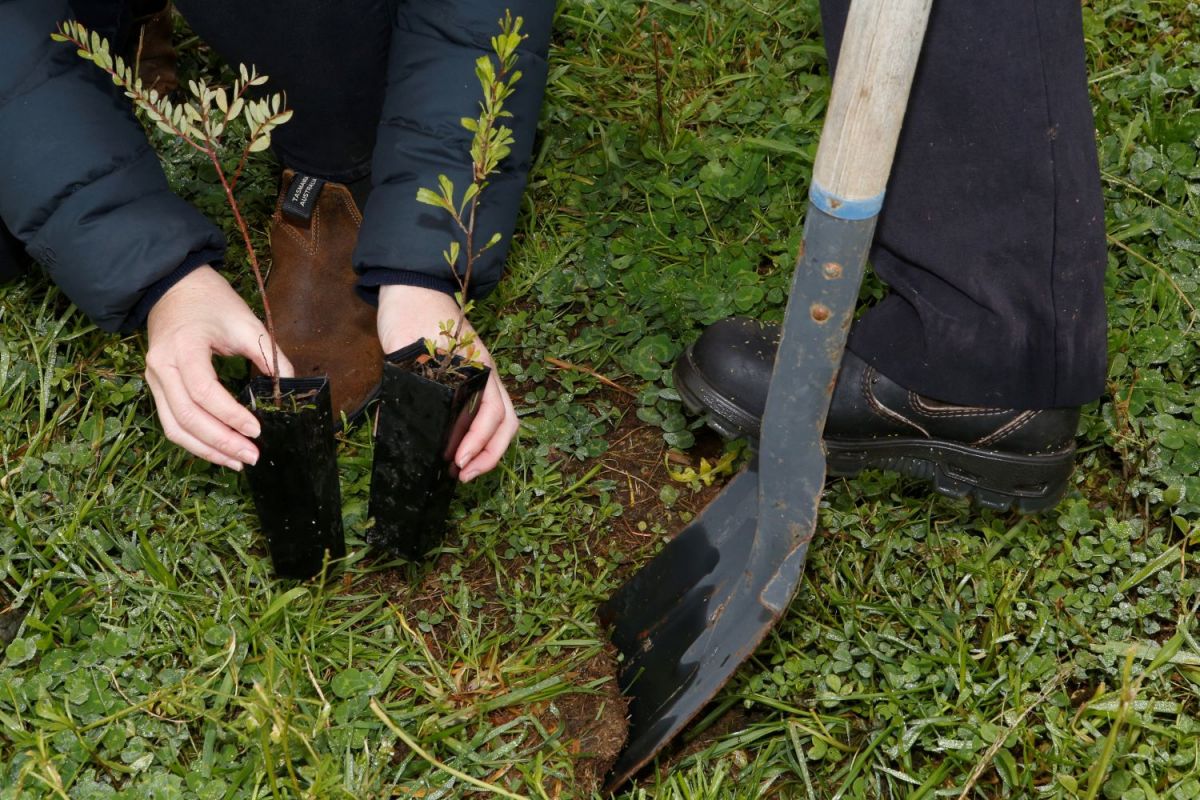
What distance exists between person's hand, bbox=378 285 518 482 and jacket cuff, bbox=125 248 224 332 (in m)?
0.31

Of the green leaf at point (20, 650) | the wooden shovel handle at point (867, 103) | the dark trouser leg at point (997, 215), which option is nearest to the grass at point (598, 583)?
the green leaf at point (20, 650)

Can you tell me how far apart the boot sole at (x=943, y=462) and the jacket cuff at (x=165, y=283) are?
899 millimetres

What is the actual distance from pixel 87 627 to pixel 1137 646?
5.97 feet

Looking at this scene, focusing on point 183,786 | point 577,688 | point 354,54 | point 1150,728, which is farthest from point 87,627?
point 1150,728

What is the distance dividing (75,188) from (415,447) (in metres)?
0.75

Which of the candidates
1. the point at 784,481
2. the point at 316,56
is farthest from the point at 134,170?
the point at 784,481

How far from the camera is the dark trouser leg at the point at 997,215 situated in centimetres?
162

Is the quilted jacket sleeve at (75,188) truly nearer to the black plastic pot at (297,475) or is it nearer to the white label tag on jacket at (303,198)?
the black plastic pot at (297,475)

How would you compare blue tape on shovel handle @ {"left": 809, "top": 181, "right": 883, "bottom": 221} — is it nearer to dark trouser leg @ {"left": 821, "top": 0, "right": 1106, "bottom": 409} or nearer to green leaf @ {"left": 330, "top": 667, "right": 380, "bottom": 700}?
dark trouser leg @ {"left": 821, "top": 0, "right": 1106, "bottom": 409}

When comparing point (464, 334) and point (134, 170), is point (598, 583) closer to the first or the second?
point (464, 334)

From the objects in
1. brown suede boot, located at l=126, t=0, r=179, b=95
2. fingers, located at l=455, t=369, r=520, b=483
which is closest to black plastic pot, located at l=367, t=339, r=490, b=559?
fingers, located at l=455, t=369, r=520, b=483

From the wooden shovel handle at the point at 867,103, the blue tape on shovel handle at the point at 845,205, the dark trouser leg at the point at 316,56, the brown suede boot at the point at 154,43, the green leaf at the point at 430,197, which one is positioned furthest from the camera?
the brown suede boot at the point at 154,43

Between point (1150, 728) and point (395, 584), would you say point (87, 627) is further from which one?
point (1150, 728)

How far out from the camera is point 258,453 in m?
1.77
